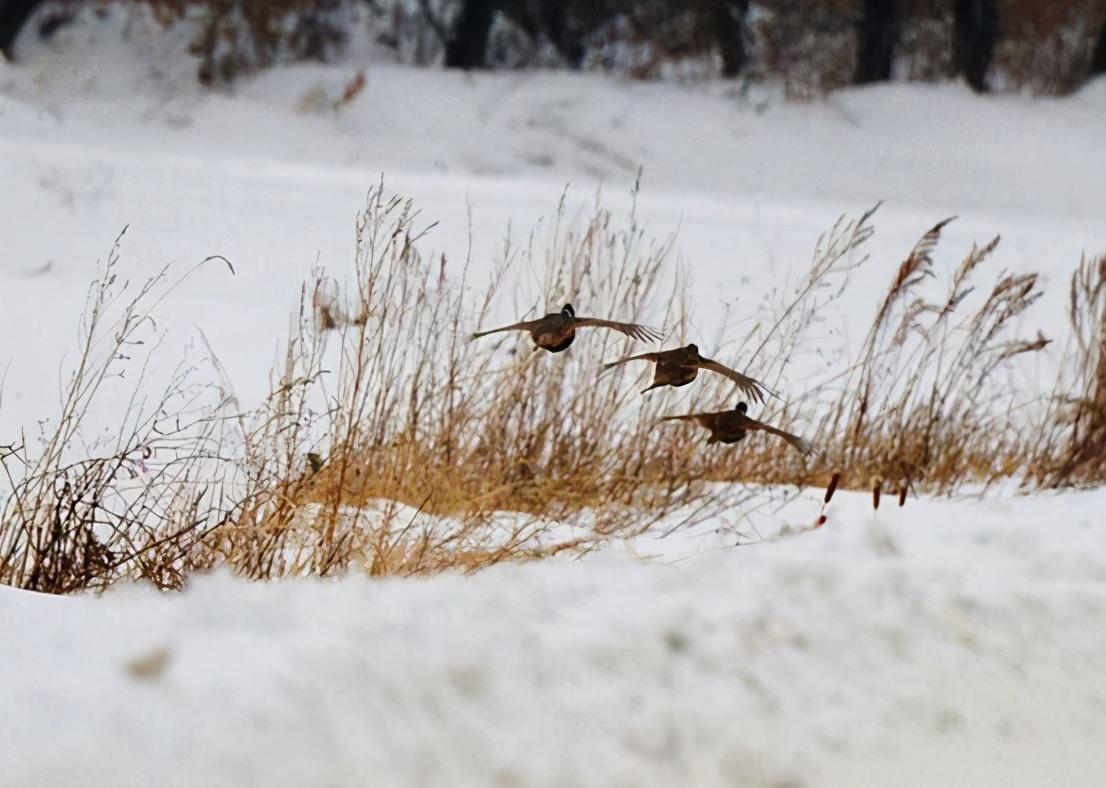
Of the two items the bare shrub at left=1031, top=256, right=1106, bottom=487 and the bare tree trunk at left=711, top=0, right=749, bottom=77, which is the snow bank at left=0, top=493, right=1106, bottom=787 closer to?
the bare shrub at left=1031, top=256, right=1106, bottom=487

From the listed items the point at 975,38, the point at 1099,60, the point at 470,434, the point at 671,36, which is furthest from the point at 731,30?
the point at 470,434

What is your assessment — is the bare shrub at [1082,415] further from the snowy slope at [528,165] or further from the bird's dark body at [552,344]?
the bird's dark body at [552,344]

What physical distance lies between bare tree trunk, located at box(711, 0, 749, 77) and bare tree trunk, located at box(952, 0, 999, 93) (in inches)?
35.6

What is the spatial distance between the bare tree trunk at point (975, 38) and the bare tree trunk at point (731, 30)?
91 cm

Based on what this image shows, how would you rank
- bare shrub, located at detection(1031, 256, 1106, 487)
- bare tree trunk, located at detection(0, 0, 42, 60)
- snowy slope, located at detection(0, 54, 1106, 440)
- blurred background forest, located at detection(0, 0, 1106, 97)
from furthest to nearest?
blurred background forest, located at detection(0, 0, 1106, 97) → bare tree trunk, located at detection(0, 0, 42, 60) → snowy slope, located at detection(0, 54, 1106, 440) → bare shrub, located at detection(1031, 256, 1106, 487)

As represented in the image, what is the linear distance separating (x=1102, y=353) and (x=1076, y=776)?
217 cm

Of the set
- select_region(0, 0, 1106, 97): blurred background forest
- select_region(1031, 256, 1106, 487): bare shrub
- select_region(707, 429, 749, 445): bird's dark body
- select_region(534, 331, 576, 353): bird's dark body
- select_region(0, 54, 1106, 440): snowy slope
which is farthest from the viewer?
select_region(0, 0, 1106, 97): blurred background forest

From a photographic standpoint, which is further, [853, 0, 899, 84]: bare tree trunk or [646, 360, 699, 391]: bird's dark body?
[853, 0, 899, 84]: bare tree trunk

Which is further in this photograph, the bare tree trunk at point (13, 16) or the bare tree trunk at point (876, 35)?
the bare tree trunk at point (876, 35)

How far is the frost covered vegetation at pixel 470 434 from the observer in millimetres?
2041

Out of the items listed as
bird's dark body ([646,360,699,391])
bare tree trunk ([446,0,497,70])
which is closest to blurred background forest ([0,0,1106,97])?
bare tree trunk ([446,0,497,70])

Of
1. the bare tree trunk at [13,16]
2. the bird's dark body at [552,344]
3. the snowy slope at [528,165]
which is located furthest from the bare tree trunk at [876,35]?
the bird's dark body at [552,344]

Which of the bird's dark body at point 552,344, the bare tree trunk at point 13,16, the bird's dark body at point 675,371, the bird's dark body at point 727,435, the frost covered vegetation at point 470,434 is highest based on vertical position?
the bare tree trunk at point 13,16

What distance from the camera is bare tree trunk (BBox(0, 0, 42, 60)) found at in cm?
464
